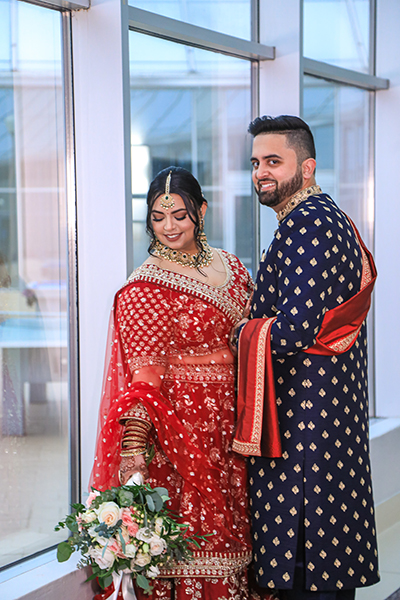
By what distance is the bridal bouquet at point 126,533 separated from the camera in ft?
5.26

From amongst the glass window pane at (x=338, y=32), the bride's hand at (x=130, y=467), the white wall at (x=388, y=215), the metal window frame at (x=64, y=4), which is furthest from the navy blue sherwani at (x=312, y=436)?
the white wall at (x=388, y=215)

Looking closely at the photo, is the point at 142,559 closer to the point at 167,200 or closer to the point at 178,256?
the point at 178,256

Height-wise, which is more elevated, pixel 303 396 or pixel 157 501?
pixel 303 396

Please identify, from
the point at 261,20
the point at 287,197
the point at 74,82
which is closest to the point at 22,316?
the point at 74,82

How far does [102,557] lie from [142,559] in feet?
0.33

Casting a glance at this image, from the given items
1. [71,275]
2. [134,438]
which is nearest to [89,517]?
[134,438]

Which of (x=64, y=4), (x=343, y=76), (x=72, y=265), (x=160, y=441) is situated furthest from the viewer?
(x=343, y=76)

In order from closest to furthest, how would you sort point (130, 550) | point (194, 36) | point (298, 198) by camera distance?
1. point (130, 550)
2. point (298, 198)
3. point (194, 36)

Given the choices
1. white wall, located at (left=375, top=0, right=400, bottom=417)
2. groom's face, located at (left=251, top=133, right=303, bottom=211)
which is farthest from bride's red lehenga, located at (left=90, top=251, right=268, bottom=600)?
white wall, located at (left=375, top=0, right=400, bottom=417)

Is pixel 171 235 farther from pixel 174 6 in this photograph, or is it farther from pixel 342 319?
pixel 174 6

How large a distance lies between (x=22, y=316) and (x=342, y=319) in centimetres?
109

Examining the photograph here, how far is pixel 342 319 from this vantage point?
1908 mm

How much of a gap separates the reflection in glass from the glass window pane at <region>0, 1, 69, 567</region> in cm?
171

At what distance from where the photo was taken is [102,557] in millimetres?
1612
